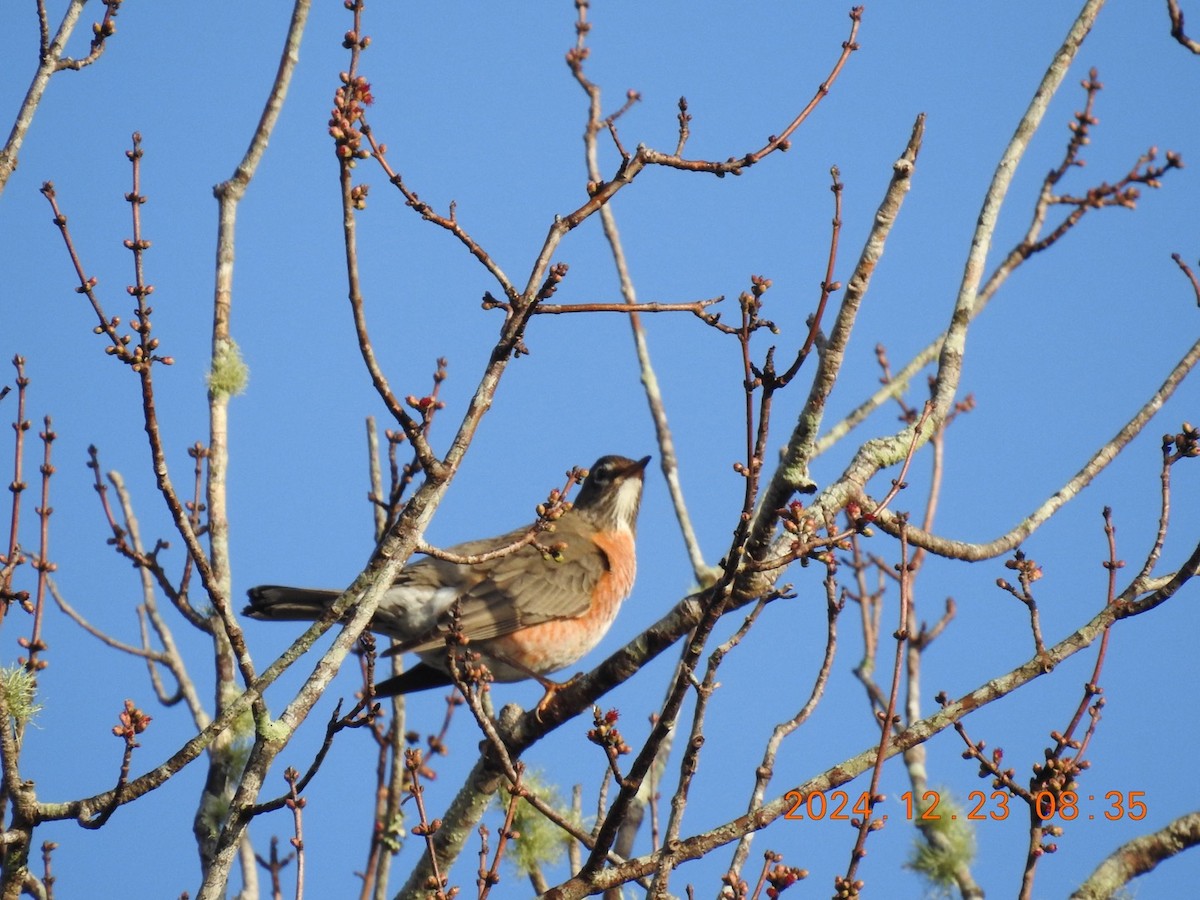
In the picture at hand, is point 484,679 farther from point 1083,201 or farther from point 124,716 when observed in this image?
point 1083,201

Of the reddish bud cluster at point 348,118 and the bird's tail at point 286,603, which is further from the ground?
the bird's tail at point 286,603

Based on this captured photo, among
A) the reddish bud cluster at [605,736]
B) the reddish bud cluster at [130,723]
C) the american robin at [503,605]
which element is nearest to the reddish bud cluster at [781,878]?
the reddish bud cluster at [605,736]

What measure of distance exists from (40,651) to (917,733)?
3.01 metres

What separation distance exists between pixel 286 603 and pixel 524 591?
5.40 feet

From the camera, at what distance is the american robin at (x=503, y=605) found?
7.52 metres

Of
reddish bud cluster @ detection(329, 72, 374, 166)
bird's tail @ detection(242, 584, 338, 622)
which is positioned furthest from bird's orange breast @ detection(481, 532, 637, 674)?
reddish bud cluster @ detection(329, 72, 374, 166)

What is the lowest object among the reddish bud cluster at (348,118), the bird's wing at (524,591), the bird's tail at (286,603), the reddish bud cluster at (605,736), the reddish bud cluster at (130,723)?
the reddish bud cluster at (605,736)

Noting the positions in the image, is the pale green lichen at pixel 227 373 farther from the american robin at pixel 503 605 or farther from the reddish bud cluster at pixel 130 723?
the reddish bud cluster at pixel 130 723

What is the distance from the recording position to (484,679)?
4613 mm

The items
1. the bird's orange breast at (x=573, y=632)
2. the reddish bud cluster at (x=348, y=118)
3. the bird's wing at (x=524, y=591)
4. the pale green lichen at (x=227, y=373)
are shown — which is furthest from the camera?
the bird's orange breast at (x=573, y=632)

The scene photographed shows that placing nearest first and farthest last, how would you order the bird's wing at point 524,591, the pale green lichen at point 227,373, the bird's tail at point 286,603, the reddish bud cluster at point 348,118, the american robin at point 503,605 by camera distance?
the reddish bud cluster at point 348,118 < the pale green lichen at point 227,373 < the bird's tail at point 286,603 < the american robin at point 503,605 < the bird's wing at point 524,591

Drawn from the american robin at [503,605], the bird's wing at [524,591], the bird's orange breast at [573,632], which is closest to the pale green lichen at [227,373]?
the american robin at [503,605]

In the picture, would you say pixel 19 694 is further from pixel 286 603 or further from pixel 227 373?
pixel 286 603

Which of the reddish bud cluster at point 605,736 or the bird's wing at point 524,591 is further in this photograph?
the bird's wing at point 524,591
